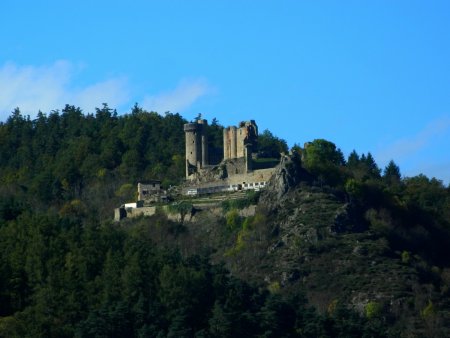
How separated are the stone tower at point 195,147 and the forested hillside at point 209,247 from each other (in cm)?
134

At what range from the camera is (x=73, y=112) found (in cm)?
13062

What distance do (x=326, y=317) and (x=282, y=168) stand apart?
21.5 meters

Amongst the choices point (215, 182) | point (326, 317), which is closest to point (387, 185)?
point (215, 182)

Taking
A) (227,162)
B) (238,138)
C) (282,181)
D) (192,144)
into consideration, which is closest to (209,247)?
(282,181)

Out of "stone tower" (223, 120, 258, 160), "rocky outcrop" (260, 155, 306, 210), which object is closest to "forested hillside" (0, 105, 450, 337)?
"rocky outcrop" (260, 155, 306, 210)

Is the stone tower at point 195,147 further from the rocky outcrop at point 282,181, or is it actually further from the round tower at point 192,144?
the rocky outcrop at point 282,181

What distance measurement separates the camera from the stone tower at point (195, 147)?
10444cm

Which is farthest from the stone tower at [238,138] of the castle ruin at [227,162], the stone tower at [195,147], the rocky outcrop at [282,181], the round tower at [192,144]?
the rocky outcrop at [282,181]

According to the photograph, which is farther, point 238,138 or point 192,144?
point 192,144

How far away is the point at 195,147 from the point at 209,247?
13295mm

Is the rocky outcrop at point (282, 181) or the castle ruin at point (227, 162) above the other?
the castle ruin at point (227, 162)

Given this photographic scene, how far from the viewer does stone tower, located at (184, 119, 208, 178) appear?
104 m

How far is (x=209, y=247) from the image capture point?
92.6 m

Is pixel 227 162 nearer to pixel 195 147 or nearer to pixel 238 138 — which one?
pixel 238 138
